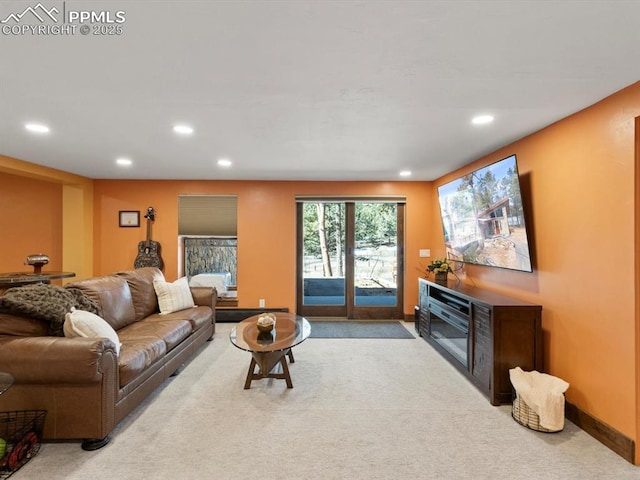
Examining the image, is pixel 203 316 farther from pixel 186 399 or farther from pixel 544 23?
pixel 544 23

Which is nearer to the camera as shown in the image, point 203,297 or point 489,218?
point 489,218

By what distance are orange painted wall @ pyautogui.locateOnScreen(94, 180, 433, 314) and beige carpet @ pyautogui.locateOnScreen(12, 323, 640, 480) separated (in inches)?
82.7

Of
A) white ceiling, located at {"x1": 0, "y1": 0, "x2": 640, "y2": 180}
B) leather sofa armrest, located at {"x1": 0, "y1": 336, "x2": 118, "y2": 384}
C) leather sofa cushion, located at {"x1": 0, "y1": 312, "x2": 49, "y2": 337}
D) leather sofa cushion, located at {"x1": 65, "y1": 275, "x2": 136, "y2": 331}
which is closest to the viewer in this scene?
white ceiling, located at {"x1": 0, "y1": 0, "x2": 640, "y2": 180}

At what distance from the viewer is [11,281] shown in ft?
11.3

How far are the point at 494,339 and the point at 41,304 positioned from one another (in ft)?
11.3

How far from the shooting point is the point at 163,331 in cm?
280

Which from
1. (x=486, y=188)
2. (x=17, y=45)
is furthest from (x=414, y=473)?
(x=17, y=45)

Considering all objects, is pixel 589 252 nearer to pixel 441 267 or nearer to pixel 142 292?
pixel 441 267

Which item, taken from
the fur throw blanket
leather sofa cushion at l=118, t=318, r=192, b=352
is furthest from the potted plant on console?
the fur throw blanket

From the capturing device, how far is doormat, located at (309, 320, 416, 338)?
13.8 feet

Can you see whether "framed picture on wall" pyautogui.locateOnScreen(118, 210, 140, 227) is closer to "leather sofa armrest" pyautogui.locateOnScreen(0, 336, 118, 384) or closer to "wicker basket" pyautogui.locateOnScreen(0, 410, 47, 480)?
"leather sofa armrest" pyautogui.locateOnScreen(0, 336, 118, 384)

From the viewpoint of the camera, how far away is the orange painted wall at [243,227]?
4910 mm

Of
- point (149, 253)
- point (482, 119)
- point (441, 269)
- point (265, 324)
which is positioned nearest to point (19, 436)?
point (265, 324)

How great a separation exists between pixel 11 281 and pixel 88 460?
9.41 ft
